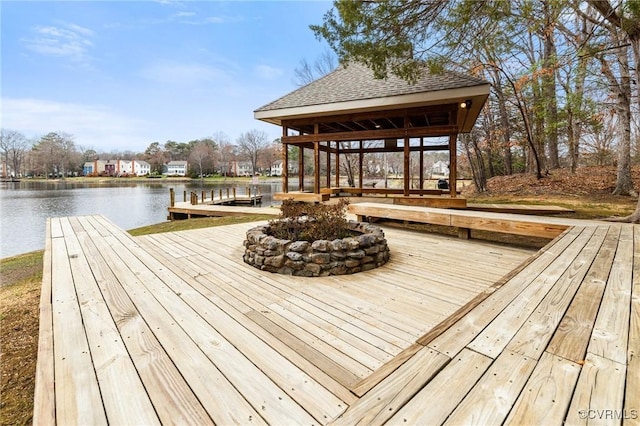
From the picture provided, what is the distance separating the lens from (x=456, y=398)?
116 cm

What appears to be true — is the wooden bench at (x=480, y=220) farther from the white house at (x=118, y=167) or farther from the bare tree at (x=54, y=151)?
the white house at (x=118, y=167)

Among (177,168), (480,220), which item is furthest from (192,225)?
(177,168)

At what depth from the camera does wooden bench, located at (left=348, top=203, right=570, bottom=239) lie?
14.5 feet

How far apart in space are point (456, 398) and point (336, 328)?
4.32ft

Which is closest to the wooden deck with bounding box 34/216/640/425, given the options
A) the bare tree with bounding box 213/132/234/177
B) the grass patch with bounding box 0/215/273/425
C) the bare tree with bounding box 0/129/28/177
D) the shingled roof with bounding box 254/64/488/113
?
the grass patch with bounding box 0/215/273/425

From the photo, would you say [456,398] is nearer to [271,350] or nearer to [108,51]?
[271,350]

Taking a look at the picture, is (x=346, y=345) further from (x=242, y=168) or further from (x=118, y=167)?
(x=118, y=167)

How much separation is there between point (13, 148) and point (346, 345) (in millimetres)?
86104

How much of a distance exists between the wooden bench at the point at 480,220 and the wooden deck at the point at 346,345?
0.74m

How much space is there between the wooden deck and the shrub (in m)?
0.82

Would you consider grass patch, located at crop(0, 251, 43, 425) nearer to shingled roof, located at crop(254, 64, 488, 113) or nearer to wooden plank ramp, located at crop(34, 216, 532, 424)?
wooden plank ramp, located at crop(34, 216, 532, 424)

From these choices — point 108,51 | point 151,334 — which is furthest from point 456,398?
point 108,51

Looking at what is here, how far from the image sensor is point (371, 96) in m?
7.46

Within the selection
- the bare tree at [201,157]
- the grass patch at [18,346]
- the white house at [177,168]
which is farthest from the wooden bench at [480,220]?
the white house at [177,168]
